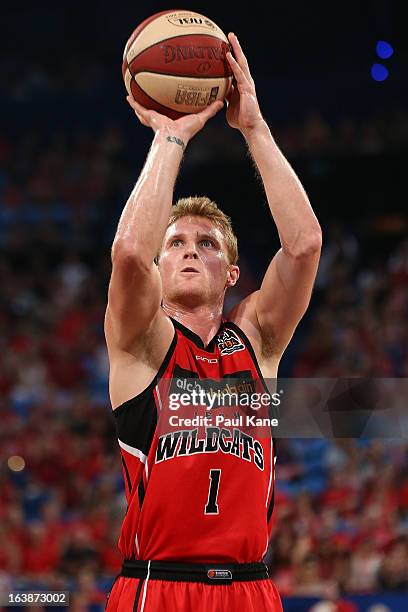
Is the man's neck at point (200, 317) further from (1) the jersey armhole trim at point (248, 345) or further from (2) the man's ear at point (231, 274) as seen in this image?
(2) the man's ear at point (231, 274)

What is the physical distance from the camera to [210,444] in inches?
131

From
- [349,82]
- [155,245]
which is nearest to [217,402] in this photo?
[155,245]

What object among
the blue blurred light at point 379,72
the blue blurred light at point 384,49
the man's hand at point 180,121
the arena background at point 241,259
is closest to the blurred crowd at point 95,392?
the arena background at point 241,259

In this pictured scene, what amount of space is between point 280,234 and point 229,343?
0.47 metres

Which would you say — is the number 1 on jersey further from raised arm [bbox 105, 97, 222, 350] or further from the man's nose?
the man's nose

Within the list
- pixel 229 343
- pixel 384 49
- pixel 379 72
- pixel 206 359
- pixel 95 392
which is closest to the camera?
pixel 206 359

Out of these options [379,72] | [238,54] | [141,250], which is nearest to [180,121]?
[238,54]

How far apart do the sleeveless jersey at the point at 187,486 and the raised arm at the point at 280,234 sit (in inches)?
16.8

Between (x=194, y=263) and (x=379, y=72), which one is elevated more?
(x=379, y=72)

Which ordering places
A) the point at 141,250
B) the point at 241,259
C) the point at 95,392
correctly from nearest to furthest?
the point at 141,250 → the point at 95,392 → the point at 241,259

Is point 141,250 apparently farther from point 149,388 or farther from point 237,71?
point 237,71

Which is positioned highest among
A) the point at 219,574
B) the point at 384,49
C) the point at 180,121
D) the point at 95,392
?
the point at 384,49

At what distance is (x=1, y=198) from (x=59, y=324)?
146 inches

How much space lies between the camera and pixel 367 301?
11516 millimetres
